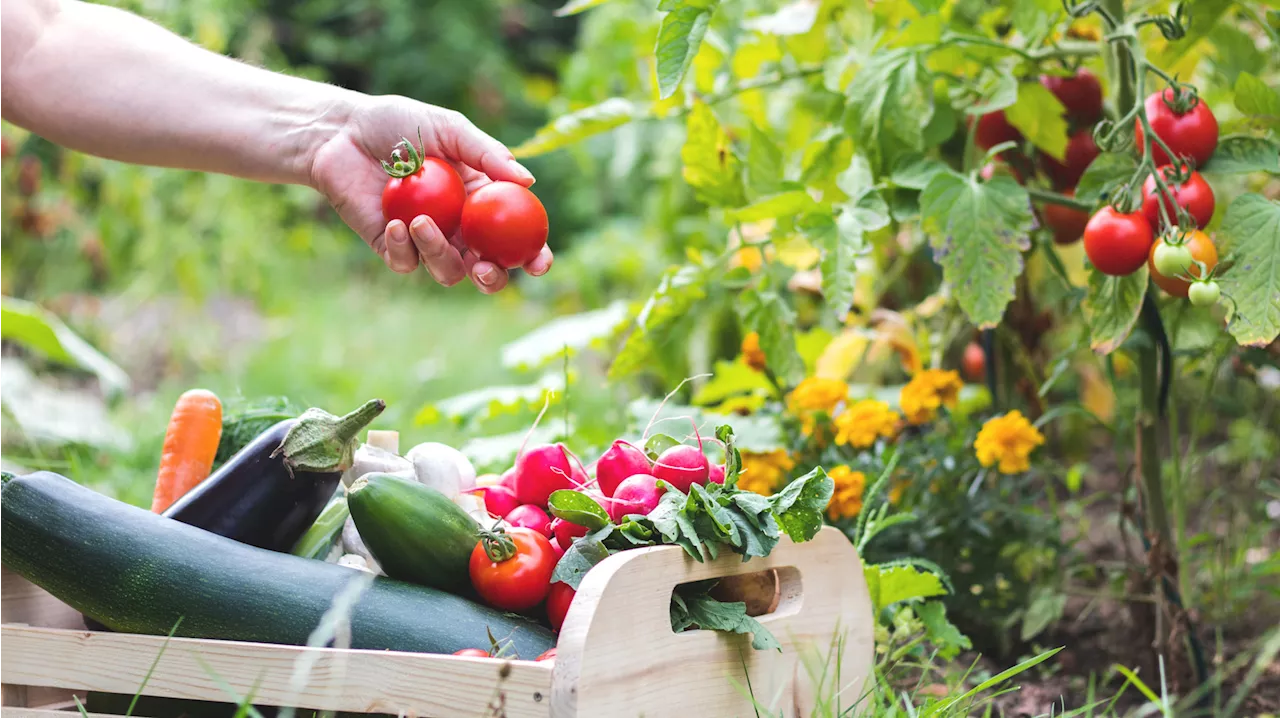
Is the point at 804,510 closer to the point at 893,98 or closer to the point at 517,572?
the point at 517,572

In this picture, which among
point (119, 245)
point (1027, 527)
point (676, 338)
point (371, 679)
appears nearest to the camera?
point (371, 679)

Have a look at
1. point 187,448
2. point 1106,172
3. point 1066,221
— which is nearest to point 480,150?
point 187,448

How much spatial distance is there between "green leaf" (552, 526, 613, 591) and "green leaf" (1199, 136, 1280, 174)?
1.05 metres

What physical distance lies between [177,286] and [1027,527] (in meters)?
4.06

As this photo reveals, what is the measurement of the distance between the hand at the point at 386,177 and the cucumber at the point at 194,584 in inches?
16.6

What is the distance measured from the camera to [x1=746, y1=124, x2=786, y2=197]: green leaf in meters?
1.96

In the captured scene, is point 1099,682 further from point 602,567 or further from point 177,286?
point 177,286

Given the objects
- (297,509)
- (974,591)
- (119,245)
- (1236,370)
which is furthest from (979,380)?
(119,245)

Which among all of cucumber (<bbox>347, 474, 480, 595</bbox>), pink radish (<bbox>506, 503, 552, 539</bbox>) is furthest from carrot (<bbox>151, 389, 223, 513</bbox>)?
pink radish (<bbox>506, 503, 552, 539</bbox>)

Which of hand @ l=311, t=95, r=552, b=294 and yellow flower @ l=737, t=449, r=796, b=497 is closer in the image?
hand @ l=311, t=95, r=552, b=294

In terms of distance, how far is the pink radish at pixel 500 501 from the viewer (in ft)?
4.80

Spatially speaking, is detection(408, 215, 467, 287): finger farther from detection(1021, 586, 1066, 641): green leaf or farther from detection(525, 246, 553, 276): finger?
detection(1021, 586, 1066, 641): green leaf

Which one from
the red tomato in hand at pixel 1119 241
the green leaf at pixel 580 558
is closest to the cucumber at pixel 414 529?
the green leaf at pixel 580 558

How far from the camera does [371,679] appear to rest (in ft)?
3.74
